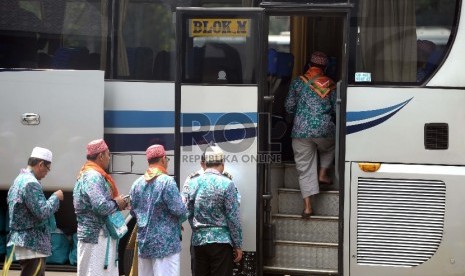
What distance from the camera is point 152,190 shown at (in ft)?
28.5

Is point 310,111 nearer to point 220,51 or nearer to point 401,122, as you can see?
point 401,122

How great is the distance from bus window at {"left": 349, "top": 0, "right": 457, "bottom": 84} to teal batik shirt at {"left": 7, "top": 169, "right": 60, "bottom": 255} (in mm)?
2963

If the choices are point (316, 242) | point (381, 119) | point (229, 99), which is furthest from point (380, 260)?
point (229, 99)

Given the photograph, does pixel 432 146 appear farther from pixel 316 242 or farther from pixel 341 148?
pixel 316 242

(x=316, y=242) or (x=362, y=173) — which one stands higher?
(x=362, y=173)

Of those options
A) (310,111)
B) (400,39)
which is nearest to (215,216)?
(310,111)

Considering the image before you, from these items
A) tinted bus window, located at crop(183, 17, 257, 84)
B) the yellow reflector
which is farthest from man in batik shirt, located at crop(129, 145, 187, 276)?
the yellow reflector

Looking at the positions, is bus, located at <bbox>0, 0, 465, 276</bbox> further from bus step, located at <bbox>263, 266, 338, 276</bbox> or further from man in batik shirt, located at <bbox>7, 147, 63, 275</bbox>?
man in batik shirt, located at <bbox>7, 147, 63, 275</bbox>

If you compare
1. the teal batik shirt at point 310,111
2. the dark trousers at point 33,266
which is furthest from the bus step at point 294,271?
the dark trousers at point 33,266

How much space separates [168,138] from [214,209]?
1264 millimetres

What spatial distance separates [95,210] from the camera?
8555 mm

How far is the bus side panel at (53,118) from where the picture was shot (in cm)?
1007

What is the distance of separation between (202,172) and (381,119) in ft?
5.59

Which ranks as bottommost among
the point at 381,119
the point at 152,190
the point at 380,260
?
the point at 380,260
